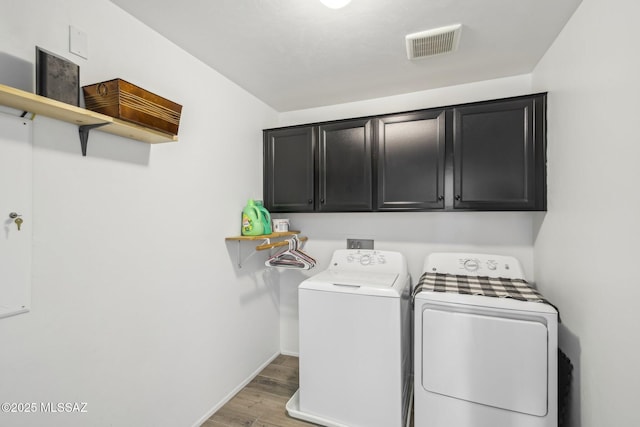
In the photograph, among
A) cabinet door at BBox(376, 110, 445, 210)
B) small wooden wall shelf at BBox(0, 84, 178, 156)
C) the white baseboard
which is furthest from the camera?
cabinet door at BBox(376, 110, 445, 210)

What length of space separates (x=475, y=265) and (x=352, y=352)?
3.73 ft

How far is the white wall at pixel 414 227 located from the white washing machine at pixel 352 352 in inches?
21.1

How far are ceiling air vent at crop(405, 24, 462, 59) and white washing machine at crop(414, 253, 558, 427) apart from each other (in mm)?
1482

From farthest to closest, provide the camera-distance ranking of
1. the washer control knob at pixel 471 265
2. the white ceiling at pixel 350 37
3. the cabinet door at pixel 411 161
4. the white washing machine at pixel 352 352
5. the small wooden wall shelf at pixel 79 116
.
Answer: the washer control knob at pixel 471 265 < the cabinet door at pixel 411 161 < the white washing machine at pixel 352 352 < the white ceiling at pixel 350 37 < the small wooden wall shelf at pixel 79 116

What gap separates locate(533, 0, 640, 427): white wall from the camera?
43.7 inches

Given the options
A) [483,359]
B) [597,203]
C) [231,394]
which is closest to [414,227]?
[483,359]

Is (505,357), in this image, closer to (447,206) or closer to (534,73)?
(447,206)

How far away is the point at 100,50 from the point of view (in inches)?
54.1

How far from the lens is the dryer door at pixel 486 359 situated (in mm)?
1497

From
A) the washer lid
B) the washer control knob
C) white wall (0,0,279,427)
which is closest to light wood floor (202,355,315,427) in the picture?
white wall (0,0,279,427)

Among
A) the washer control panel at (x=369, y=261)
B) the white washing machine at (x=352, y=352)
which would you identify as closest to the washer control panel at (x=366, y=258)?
the washer control panel at (x=369, y=261)

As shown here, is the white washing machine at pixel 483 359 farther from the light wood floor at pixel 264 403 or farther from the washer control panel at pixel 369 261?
the light wood floor at pixel 264 403

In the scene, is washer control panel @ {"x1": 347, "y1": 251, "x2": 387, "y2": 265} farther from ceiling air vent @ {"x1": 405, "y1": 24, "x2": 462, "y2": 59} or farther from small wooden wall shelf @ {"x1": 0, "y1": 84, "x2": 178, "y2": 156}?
small wooden wall shelf @ {"x1": 0, "y1": 84, "x2": 178, "y2": 156}

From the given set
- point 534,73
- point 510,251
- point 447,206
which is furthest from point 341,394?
point 534,73
